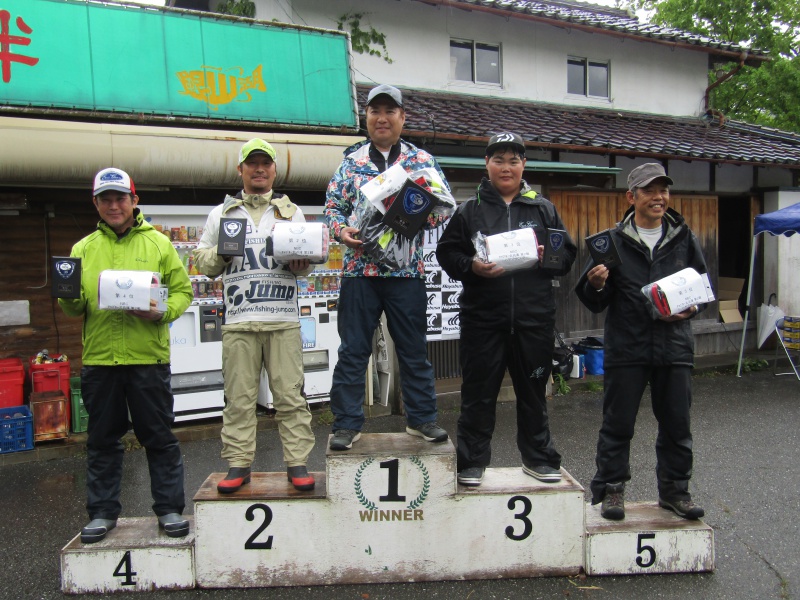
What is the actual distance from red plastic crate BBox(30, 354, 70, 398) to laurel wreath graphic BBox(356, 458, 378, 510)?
3.87 meters

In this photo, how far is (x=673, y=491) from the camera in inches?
148

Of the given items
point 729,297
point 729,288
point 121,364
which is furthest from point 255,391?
point 729,288

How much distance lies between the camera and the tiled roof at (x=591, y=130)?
26.6 feet

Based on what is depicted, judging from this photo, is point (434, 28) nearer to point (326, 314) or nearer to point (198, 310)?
point (326, 314)

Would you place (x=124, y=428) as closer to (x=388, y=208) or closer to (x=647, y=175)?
(x=388, y=208)

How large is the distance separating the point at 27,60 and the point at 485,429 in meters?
5.38

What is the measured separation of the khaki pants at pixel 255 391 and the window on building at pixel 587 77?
29.6ft

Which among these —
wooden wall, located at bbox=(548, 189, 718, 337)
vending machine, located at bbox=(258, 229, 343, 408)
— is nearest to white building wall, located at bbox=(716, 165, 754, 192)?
wooden wall, located at bbox=(548, 189, 718, 337)

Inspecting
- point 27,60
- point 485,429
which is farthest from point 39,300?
point 485,429

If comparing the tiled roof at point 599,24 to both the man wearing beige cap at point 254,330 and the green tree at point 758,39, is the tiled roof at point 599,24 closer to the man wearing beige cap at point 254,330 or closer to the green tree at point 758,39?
the green tree at point 758,39

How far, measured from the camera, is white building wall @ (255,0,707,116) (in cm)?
932

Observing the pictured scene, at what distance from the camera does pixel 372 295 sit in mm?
3646

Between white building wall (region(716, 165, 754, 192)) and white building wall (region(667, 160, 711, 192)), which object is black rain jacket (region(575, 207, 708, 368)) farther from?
white building wall (region(716, 165, 754, 192))

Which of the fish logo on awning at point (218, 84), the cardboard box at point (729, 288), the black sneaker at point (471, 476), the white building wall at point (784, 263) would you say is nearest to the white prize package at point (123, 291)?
the black sneaker at point (471, 476)
